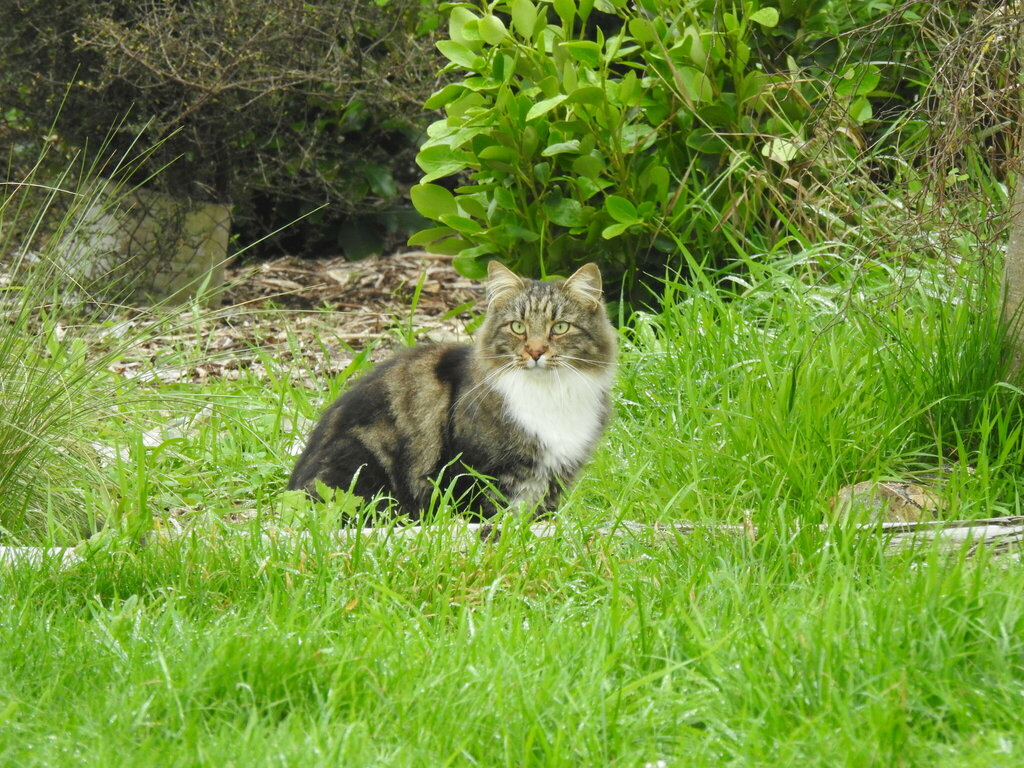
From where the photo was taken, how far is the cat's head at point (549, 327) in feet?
13.9

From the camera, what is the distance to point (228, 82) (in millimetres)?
6355

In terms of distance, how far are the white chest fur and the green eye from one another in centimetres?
14

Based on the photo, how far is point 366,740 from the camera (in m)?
2.30

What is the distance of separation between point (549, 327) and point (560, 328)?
0.04 m

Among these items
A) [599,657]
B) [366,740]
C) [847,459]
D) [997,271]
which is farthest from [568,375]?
[366,740]

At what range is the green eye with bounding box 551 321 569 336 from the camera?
4293mm

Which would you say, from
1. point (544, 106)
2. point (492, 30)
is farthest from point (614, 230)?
point (492, 30)

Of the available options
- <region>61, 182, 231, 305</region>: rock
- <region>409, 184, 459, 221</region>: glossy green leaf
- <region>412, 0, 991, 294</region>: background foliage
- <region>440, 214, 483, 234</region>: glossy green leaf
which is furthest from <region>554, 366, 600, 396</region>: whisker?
<region>61, 182, 231, 305</region>: rock

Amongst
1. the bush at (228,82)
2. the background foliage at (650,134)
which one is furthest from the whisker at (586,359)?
the bush at (228,82)

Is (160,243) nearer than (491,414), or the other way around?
(491,414)

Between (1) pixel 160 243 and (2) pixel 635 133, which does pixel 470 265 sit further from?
(1) pixel 160 243

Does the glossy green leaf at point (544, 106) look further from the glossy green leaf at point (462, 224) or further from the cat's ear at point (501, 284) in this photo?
the cat's ear at point (501, 284)

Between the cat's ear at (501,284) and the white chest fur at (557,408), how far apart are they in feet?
1.14

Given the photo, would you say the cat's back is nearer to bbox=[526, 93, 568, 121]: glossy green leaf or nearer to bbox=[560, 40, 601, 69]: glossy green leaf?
bbox=[526, 93, 568, 121]: glossy green leaf
